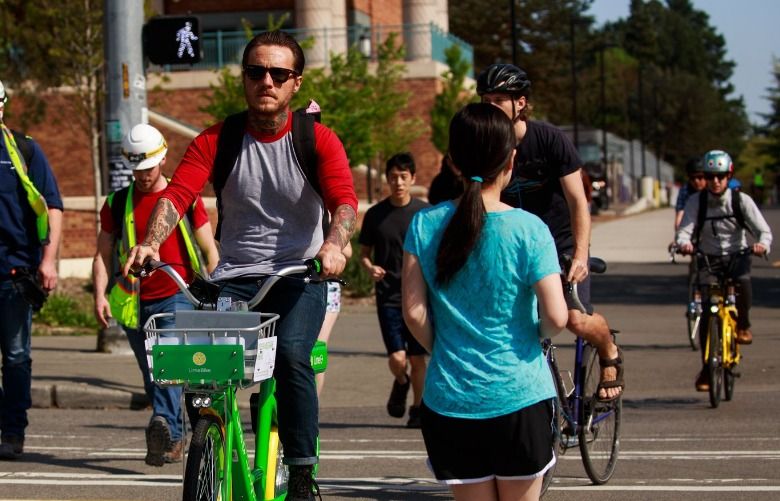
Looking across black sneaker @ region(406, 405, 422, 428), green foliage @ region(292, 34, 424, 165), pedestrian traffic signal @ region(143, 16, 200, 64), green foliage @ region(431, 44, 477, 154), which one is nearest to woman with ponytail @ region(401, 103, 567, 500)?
black sneaker @ region(406, 405, 422, 428)

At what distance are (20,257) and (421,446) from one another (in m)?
2.74

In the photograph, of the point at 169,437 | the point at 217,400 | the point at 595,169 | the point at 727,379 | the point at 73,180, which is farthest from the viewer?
the point at 595,169

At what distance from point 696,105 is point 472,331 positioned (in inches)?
5151

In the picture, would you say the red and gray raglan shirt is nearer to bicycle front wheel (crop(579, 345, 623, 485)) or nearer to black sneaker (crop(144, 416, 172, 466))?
bicycle front wheel (crop(579, 345, 623, 485))

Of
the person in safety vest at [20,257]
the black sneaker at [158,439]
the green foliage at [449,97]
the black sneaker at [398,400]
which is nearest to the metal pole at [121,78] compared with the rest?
the black sneaker at [398,400]

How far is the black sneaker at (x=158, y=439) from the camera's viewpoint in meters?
8.51

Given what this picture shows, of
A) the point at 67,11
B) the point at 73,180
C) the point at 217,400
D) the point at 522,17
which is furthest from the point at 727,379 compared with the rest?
the point at 522,17

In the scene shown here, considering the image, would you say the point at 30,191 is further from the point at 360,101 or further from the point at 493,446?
the point at 360,101

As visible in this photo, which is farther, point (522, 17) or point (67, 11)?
point (522, 17)

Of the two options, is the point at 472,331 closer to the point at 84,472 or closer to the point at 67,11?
the point at 84,472

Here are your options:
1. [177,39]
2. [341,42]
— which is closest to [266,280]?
[177,39]

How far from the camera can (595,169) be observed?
65625 mm

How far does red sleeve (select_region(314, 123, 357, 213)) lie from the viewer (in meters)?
5.84

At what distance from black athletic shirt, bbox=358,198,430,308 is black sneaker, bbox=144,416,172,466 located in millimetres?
2323
